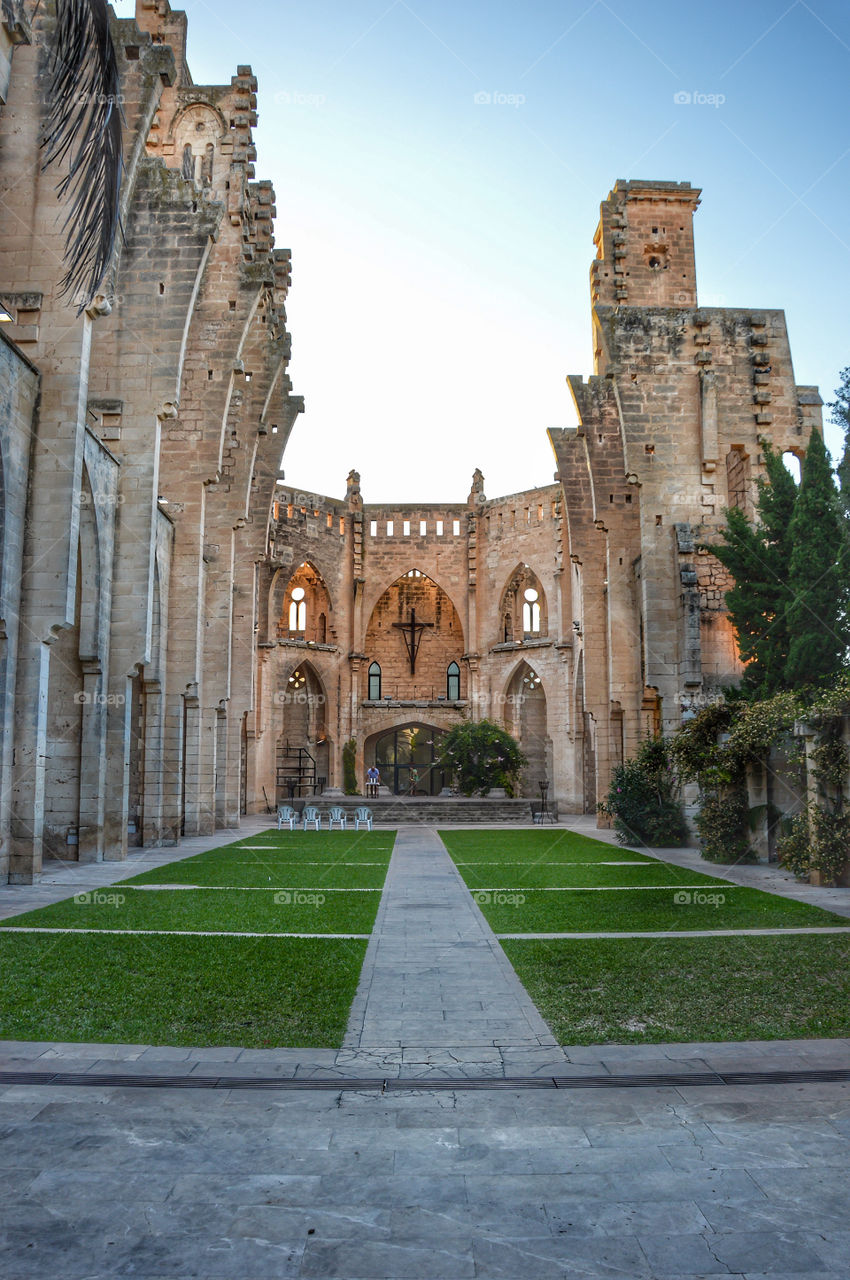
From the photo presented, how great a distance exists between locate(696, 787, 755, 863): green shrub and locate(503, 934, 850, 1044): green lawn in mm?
7664

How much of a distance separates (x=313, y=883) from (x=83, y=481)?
7003 millimetres

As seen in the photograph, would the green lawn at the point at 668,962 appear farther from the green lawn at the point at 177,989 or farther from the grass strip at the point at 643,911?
the green lawn at the point at 177,989

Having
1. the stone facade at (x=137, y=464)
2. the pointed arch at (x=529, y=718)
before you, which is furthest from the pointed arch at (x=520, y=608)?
the stone facade at (x=137, y=464)

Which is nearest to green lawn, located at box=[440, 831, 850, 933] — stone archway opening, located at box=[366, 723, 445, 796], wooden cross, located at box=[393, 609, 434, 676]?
stone archway opening, located at box=[366, 723, 445, 796]

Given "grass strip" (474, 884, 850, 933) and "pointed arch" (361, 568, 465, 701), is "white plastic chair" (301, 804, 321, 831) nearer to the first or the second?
"pointed arch" (361, 568, 465, 701)

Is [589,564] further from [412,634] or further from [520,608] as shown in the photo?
[412,634]

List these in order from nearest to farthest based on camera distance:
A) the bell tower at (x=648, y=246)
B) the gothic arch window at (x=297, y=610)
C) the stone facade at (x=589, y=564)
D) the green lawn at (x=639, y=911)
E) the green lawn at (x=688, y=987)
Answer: the green lawn at (x=688, y=987) < the green lawn at (x=639, y=911) < the stone facade at (x=589, y=564) < the bell tower at (x=648, y=246) < the gothic arch window at (x=297, y=610)

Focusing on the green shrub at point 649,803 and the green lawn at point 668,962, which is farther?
the green shrub at point 649,803

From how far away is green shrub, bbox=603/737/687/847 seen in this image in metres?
19.4

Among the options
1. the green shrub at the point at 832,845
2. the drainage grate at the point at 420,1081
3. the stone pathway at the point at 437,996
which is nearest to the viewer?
the drainage grate at the point at 420,1081

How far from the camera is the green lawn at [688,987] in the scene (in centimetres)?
531

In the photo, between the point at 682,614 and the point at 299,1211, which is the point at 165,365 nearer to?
the point at 682,614

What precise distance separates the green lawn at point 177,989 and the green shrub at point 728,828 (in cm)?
948

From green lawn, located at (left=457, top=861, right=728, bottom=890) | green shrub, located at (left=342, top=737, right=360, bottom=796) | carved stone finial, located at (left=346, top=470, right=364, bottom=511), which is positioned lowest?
green lawn, located at (left=457, top=861, right=728, bottom=890)
